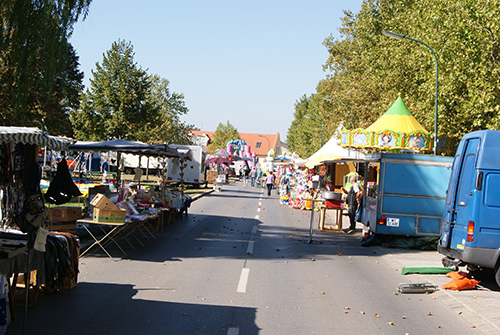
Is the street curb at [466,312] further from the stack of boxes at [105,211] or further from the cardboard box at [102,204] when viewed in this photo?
the cardboard box at [102,204]

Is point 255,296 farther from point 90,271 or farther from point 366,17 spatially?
point 366,17

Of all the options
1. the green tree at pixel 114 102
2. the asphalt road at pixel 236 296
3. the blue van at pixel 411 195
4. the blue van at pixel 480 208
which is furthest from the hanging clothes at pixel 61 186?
the green tree at pixel 114 102

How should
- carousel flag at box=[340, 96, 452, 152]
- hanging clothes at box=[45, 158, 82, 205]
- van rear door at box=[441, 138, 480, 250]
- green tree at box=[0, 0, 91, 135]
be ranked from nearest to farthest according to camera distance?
hanging clothes at box=[45, 158, 82, 205]
van rear door at box=[441, 138, 480, 250]
green tree at box=[0, 0, 91, 135]
carousel flag at box=[340, 96, 452, 152]

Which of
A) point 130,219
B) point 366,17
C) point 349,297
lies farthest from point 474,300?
point 366,17

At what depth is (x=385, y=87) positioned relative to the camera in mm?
28062

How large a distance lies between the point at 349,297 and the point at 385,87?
873 inches

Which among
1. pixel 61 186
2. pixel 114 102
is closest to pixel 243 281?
pixel 61 186

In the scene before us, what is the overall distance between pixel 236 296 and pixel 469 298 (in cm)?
382

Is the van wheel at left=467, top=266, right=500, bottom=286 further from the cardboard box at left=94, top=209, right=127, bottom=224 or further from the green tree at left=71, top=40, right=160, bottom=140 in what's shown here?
the green tree at left=71, top=40, right=160, bottom=140

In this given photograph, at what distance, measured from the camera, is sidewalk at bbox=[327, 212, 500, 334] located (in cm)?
670

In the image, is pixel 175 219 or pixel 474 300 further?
pixel 175 219

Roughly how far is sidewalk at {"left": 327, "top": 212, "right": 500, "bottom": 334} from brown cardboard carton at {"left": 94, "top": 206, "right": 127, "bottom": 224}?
5.90 meters

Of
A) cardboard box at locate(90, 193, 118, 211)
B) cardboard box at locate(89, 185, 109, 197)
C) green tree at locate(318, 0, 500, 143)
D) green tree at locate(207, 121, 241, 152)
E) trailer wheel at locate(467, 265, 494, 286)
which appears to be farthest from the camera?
green tree at locate(207, 121, 241, 152)

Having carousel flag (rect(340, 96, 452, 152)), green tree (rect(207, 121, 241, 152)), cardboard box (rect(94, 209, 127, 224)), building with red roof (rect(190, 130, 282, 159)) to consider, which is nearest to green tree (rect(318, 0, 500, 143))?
carousel flag (rect(340, 96, 452, 152))
